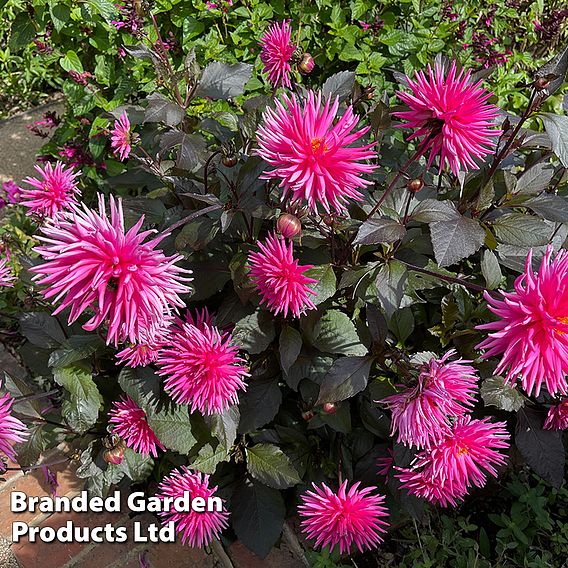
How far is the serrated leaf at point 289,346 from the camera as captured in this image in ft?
4.91

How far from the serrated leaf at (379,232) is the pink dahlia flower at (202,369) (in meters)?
0.40

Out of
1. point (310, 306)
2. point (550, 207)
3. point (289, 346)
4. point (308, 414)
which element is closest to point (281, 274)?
point (310, 306)

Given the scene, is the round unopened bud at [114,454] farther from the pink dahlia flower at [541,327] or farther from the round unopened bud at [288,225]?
the pink dahlia flower at [541,327]

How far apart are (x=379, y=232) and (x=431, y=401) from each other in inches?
15.6

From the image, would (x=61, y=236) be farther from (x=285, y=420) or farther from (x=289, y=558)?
(x=289, y=558)

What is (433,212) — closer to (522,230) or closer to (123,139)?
(522,230)

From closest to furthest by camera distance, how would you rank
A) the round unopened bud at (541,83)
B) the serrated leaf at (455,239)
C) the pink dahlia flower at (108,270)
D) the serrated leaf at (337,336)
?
the pink dahlia flower at (108,270) < the round unopened bud at (541,83) < the serrated leaf at (455,239) < the serrated leaf at (337,336)

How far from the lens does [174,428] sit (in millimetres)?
1632

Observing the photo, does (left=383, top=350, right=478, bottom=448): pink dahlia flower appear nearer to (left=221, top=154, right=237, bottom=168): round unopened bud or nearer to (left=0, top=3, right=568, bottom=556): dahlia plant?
(left=0, top=3, right=568, bottom=556): dahlia plant

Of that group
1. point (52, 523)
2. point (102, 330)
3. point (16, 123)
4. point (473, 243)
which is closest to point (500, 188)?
point (473, 243)

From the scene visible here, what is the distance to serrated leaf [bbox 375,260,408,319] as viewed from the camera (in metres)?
1.41

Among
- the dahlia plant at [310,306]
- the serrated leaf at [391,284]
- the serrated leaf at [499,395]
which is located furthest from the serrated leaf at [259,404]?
the serrated leaf at [499,395]

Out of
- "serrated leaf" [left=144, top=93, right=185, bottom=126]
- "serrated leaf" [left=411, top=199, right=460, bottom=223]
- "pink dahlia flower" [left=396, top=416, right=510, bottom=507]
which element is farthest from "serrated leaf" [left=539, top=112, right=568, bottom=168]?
"serrated leaf" [left=144, top=93, right=185, bottom=126]

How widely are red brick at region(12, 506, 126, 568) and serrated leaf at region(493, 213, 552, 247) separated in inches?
62.3
